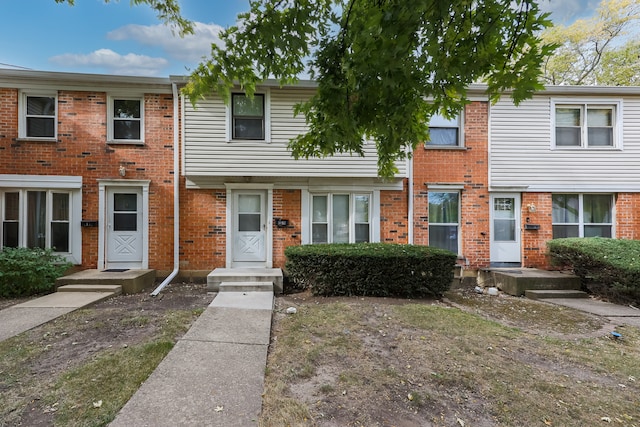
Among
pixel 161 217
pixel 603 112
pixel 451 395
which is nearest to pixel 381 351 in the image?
pixel 451 395

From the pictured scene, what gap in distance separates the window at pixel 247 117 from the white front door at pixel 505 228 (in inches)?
254

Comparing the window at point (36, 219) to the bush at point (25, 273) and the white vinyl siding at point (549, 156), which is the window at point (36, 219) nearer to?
the bush at point (25, 273)

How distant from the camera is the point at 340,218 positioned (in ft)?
26.3

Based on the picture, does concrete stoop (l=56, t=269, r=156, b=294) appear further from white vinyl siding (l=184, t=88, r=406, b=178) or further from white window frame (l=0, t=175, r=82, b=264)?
white vinyl siding (l=184, t=88, r=406, b=178)

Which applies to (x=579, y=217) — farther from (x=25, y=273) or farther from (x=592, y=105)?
(x=25, y=273)

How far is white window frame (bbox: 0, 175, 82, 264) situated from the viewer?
720cm

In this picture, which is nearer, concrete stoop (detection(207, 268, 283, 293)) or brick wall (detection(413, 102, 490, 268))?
concrete stoop (detection(207, 268, 283, 293))

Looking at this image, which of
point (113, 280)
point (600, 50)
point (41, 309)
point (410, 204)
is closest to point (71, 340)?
point (41, 309)

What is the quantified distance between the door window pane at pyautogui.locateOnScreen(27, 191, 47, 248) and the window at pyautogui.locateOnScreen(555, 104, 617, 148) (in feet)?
43.6

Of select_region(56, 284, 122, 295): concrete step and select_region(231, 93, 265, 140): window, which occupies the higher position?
select_region(231, 93, 265, 140): window

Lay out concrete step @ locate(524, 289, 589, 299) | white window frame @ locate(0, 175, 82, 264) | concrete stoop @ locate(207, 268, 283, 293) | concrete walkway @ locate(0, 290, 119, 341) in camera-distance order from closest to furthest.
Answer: concrete walkway @ locate(0, 290, 119, 341) → concrete stoop @ locate(207, 268, 283, 293) → concrete step @ locate(524, 289, 589, 299) → white window frame @ locate(0, 175, 82, 264)

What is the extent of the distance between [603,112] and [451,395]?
31.8 feet

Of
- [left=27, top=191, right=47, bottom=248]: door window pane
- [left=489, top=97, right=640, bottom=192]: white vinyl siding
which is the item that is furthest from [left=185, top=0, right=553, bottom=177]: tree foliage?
[left=27, top=191, right=47, bottom=248]: door window pane

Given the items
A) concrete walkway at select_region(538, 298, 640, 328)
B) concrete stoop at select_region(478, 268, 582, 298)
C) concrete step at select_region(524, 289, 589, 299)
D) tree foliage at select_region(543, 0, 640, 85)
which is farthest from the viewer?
tree foliage at select_region(543, 0, 640, 85)
